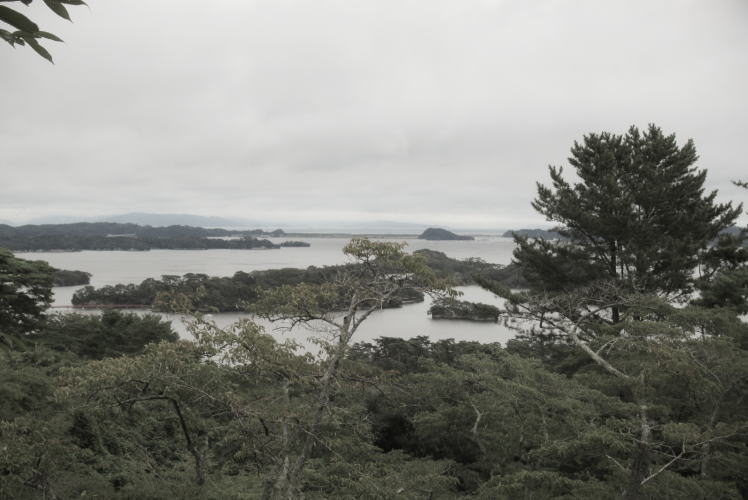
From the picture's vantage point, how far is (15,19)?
83cm

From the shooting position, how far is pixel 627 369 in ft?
22.8

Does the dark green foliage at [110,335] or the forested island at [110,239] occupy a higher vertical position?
the forested island at [110,239]

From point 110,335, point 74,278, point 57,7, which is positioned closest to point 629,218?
point 57,7

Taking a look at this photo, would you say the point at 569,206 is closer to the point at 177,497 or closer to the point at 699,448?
the point at 699,448

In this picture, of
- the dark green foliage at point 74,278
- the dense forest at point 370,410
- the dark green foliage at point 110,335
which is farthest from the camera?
the dark green foliage at point 74,278

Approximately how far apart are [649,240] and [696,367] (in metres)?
8.25

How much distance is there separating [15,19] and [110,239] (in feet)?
242

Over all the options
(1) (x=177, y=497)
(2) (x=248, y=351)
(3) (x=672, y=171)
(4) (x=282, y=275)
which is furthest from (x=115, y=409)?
(4) (x=282, y=275)

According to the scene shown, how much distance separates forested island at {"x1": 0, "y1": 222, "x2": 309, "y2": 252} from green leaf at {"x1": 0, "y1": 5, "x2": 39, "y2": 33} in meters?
56.1

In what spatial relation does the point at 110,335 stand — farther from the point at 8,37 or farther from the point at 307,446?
the point at 8,37

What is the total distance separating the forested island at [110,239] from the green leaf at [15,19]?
2209 inches

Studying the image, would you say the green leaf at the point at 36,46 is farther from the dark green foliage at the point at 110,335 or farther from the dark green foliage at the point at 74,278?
the dark green foliage at the point at 74,278

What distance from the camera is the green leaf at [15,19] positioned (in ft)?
2.72

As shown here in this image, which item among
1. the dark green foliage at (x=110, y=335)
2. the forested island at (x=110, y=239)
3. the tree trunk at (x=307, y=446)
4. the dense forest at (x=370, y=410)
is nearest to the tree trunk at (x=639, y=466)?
the dense forest at (x=370, y=410)
